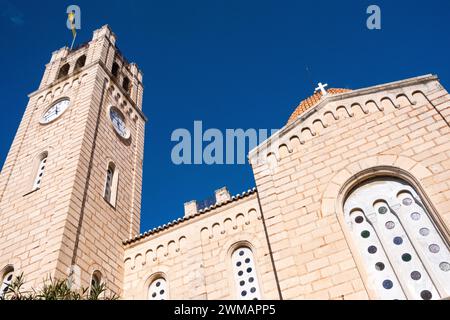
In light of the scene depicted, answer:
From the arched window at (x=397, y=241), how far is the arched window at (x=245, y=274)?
3.60 meters

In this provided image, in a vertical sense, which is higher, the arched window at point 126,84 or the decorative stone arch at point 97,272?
the arched window at point 126,84

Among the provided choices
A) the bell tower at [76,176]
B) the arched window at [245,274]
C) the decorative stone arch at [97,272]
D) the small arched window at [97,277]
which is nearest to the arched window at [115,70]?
the bell tower at [76,176]

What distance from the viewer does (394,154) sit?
9.41 metres

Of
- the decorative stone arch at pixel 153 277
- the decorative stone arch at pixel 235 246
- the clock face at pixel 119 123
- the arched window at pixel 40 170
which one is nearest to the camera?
the decorative stone arch at pixel 235 246

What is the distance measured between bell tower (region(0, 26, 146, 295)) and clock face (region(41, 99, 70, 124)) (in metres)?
0.06

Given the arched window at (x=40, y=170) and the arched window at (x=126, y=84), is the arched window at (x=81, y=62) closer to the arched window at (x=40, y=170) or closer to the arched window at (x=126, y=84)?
the arched window at (x=126, y=84)

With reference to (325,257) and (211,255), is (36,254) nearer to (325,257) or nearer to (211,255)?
(211,255)

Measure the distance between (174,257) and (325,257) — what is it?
6.07 metres

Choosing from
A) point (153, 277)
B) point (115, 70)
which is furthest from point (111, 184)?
point (115, 70)

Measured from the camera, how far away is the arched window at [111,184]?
50.2 ft

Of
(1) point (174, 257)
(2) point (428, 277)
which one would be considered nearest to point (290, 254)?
(2) point (428, 277)

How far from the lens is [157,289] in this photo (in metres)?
12.9

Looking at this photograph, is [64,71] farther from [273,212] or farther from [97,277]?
[273,212]

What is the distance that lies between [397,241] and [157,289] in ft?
24.6
